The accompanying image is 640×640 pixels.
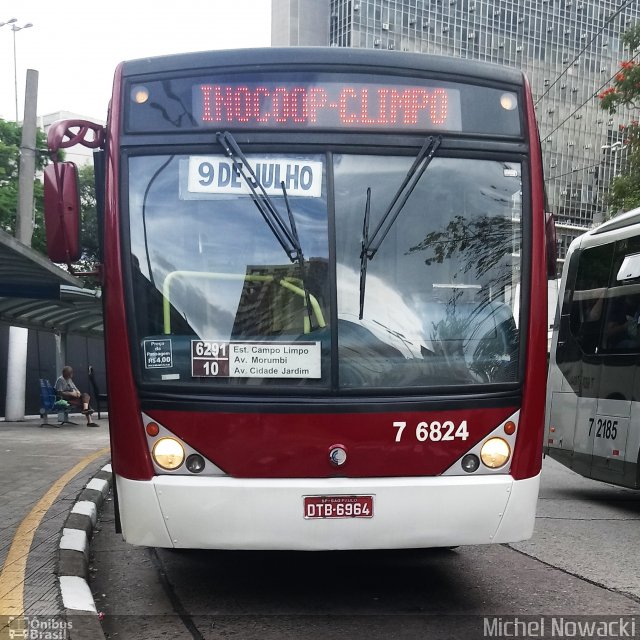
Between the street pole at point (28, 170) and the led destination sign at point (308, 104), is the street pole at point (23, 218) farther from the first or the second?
the led destination sign at point (308, 104)

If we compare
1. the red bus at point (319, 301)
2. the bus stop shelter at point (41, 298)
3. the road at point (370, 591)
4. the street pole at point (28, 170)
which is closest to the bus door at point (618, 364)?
the road at point (370, 591)

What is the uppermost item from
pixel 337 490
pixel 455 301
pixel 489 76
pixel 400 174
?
pixel 489 76

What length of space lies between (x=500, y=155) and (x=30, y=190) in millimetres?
16375

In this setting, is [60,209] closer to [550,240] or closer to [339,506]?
→ [339,506]

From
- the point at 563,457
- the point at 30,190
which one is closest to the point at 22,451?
the point at 563,457

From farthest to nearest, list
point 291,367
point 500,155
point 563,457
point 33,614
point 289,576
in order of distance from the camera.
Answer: point 563,457
point 289,576
point 500,155
point 291,367
point 33,614

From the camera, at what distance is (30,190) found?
20000 millimetres

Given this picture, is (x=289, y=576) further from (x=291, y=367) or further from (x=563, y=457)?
(x=563, y=457)

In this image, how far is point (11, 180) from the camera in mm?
34031

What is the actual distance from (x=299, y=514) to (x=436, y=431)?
845mm

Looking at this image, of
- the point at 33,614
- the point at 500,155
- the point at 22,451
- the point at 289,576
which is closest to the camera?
the point at 33,614

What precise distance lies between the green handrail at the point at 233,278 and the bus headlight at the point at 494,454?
1093 millimetres

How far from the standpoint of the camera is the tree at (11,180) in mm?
30616

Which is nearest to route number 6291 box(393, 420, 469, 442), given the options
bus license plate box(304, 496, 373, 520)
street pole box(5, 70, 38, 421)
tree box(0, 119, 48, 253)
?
bus license plate box(304, 496, 373, 520)
